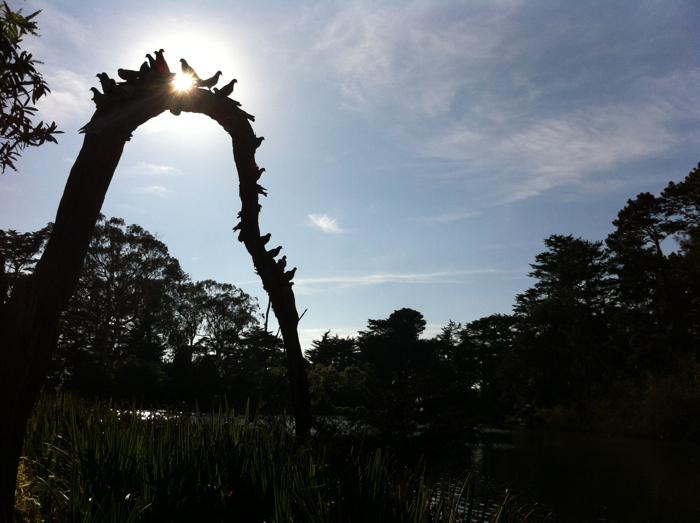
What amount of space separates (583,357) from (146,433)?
3374 centimetres

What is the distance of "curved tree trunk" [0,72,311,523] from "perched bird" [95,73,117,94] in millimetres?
47

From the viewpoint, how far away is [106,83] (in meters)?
2.24

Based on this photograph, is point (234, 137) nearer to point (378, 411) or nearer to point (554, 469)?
point (378, 411)

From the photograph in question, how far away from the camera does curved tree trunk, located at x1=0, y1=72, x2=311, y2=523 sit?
176 centimetres

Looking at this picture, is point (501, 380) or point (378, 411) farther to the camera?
point (501, 380)

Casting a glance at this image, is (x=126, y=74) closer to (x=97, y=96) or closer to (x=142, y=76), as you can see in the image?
(x=142, y=76)

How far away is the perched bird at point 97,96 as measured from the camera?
2.21m

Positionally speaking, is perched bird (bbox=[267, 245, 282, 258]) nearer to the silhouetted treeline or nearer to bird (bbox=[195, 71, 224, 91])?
bird (bbox=[195, 71, 224, 91])

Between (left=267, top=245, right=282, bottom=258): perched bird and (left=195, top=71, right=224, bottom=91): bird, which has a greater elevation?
(left=195, top=71, right=224, bottom=91): bird

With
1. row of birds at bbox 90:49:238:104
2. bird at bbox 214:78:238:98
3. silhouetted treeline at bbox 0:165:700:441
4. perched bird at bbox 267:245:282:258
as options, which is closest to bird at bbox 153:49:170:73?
row of birds at bbox 90:49:238:104

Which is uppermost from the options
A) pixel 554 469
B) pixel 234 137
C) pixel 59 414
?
pixel 234 137

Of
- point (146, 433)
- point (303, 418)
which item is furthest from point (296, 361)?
point (146, 433)

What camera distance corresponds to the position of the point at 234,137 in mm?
2992

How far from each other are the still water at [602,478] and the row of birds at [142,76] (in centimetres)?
309
